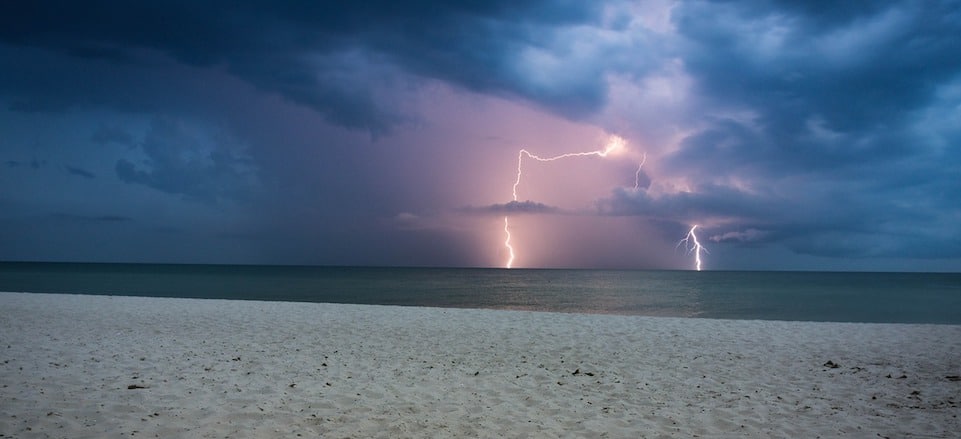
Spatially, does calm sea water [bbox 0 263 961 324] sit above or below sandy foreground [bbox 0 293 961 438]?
below

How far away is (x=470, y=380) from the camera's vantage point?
381 inches

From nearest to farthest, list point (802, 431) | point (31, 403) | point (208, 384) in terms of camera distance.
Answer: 1. point (802, 431)
2. point (31, 403)
3. point (208, 384)

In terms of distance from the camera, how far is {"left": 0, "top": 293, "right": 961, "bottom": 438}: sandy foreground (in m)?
7.07

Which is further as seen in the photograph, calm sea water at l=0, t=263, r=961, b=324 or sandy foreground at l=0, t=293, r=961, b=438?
calm sea water at l=0, t=263, r=961, b=324

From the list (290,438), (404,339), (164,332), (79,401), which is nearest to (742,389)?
(290,438)

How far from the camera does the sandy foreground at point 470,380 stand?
7.07 m

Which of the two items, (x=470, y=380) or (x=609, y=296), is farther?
(x=609, y=296)

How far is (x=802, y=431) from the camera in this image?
7.05 m

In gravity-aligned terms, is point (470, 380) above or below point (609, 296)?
above

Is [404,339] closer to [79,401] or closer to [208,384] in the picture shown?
[208,384]

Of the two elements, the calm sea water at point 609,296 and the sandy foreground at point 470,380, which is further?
the calm sea water at point 609,296

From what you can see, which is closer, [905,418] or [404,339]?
[905,418]

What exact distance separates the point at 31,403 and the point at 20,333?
9.15m

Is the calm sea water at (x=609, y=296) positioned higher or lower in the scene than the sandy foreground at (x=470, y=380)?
lower
